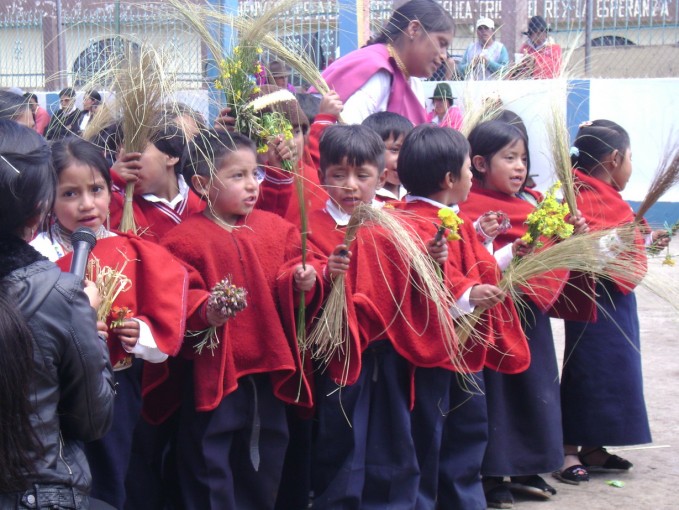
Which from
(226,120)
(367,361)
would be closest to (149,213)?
(226,120)

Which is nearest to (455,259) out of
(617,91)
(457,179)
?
(457,179)

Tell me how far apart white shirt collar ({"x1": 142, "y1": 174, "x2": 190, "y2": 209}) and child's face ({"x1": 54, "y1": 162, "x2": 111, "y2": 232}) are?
0.57 metres

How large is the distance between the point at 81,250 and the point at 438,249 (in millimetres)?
1467

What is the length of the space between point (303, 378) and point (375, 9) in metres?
4.25

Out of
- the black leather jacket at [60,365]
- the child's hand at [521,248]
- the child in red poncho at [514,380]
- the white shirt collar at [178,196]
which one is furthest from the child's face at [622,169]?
the black leather jacket at [60,365]

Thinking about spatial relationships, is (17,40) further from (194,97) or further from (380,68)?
(194,97)

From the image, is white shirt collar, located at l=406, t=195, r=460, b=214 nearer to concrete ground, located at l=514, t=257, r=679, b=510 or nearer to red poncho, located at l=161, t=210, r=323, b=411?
red poncho, located at l=161, t=210, r=323, b=411

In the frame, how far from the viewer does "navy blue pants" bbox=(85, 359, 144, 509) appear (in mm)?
3293

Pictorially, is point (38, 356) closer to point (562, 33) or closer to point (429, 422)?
point (429, 422)

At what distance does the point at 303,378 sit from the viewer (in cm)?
360

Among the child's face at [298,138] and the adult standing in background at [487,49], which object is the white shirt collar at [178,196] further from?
the adult standing in background at [487,49]

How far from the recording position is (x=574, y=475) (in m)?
4.58

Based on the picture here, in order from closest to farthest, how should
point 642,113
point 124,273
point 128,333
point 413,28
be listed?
point 128,333 < point 124,273 < point 413,28 < point 642,113

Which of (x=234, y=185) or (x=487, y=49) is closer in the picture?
(x=234, y=185)
